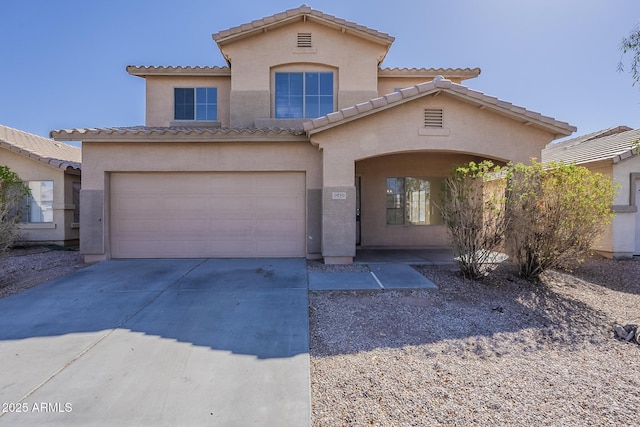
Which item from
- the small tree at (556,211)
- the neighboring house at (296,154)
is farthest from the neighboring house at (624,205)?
the small tree at (556,211)

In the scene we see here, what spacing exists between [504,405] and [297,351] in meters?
2.36

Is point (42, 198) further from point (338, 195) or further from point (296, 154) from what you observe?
point (338, 195)

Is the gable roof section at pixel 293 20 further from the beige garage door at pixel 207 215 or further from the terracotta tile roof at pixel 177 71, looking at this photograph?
the beige garage door at pixel 207 215

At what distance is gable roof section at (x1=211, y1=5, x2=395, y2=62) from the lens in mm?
11164

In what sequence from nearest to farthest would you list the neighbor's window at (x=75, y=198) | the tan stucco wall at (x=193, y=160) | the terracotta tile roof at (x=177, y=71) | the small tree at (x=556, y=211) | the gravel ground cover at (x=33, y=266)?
the small tree at (x=556, y=211), the gravel ground cover at (x=33, y=266), the tan stucco wall at (x=193, y=160), the terracotta tile roof at (x=177, y=71), the neighbor's window at (x=75, y=198)

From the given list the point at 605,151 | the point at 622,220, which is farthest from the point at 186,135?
the point at 605,151

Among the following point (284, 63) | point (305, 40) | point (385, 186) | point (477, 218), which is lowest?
point (477, 218)

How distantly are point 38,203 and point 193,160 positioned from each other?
8.56m

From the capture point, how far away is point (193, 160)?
9.35 meters

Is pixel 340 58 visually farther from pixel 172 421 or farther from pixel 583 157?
pixel 172 421

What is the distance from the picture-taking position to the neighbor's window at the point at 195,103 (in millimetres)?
12719

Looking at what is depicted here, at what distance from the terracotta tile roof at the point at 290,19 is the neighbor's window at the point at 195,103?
7.45ft

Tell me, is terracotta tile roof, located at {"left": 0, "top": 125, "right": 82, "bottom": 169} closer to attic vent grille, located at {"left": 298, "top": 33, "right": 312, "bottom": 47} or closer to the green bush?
attic vent grille, located at {"left": 298, "top": 33, "right": 312, "bottom": 47}

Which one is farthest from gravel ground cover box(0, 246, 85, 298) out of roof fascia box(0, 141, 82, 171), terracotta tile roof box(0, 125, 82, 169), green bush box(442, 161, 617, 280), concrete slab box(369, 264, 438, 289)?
green bush box(442, 161, 617, 280)
